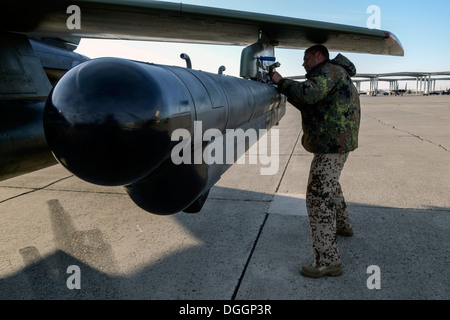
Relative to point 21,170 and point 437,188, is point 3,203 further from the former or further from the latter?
point 437,188

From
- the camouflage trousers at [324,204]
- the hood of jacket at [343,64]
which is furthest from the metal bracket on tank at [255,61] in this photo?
the camouflage trousers at [324,204]

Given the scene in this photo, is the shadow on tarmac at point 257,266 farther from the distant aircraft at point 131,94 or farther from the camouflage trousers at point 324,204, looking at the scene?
the distant aircraft at point 131,94

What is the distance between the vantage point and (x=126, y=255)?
10.5 ft

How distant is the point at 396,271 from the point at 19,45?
4263 mm

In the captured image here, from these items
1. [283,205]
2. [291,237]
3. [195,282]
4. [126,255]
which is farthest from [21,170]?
[283,205]

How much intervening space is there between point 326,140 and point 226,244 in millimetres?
1441

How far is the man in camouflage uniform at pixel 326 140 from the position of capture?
2.76 metres

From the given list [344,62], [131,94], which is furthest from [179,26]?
[131,94]

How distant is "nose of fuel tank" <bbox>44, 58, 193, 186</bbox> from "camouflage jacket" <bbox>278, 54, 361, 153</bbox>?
4.10ft

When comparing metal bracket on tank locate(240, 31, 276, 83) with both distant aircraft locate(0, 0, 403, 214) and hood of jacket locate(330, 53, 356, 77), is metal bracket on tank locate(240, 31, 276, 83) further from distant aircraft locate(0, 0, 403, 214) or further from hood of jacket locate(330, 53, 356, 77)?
hood of jacket locate(330, 53, 356, 77)

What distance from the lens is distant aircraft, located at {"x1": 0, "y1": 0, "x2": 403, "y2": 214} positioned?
1.84m

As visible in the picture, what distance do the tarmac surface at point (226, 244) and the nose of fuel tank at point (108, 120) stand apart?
1191 mm

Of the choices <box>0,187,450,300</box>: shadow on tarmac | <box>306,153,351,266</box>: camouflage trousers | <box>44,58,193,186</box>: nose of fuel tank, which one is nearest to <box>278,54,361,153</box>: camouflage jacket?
<box>306,153,351,266</box>: camouflage trousers
